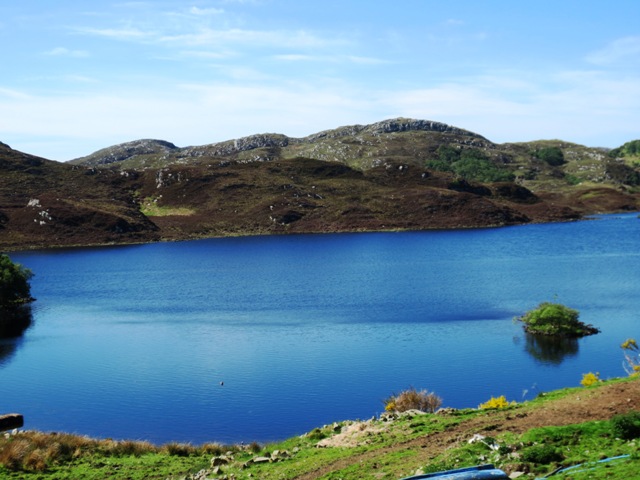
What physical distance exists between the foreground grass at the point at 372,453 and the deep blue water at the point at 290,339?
29.3ft

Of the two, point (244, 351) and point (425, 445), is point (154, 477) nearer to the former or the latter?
point (425, 445)

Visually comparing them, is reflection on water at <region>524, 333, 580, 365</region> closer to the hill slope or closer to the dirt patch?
the dirt patch

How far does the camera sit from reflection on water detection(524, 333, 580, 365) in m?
58.1

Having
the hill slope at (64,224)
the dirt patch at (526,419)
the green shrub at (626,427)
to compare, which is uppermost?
the hill slope at (64,224)

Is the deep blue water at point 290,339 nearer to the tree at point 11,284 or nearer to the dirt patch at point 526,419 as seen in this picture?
the tree at point 11,284

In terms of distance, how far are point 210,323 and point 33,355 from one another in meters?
18.1

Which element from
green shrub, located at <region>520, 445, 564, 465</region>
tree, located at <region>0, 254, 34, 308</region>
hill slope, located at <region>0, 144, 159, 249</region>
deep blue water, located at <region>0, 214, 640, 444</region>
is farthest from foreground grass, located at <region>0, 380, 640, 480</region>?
hill slope, located at <region>0, 144, 159, 249</region>

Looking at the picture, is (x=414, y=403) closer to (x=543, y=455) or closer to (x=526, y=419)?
(x=526, y=419)

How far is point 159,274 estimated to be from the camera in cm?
12088

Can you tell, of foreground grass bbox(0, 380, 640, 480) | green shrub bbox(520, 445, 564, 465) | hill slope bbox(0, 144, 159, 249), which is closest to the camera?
green shrub bbox(520, 445, 564, 465)

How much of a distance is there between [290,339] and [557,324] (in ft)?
80.0

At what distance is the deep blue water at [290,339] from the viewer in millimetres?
47562

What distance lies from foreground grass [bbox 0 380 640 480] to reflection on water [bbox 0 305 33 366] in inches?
1372

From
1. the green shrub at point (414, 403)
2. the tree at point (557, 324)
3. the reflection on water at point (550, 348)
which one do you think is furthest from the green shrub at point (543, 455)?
the tree at point (557, 324)
